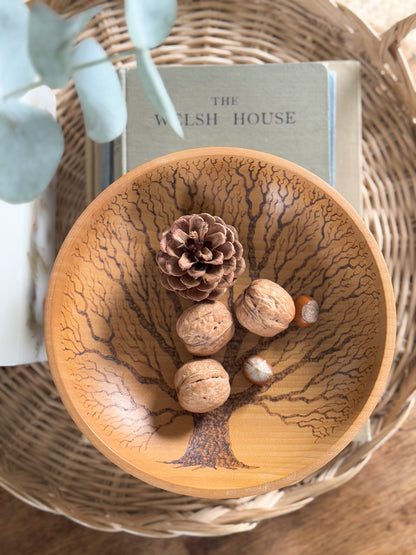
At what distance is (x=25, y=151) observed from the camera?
288 millimetres

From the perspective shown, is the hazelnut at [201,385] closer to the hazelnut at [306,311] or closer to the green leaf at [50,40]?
the hazelnut at [306,311]

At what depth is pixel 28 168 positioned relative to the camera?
0.29m

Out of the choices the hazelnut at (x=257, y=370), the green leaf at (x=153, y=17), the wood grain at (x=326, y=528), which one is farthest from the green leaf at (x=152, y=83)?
the wood grain at (x=326, y=528)

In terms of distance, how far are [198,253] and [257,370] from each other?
0.43 ft

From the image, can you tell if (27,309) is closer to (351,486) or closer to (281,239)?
(281,239)

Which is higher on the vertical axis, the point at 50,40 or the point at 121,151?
the point at 50,40

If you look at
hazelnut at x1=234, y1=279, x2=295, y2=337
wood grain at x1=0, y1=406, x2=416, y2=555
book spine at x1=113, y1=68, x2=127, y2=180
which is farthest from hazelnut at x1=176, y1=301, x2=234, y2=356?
wood grain at x1=0, y1=406, x2=416, y2=555

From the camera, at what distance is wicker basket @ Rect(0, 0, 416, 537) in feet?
1.92

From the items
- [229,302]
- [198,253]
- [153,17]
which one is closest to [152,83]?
[153,17]

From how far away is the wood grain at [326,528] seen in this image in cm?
66

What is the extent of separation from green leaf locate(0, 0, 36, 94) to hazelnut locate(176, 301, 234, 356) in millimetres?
255

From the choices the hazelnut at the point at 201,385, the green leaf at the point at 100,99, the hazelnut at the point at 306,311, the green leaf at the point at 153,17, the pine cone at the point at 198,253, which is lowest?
the hazelnut at the point at 201,385

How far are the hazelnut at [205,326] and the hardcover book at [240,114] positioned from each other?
0.19 metres

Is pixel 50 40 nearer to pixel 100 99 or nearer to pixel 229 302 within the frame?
pixel 100 99
